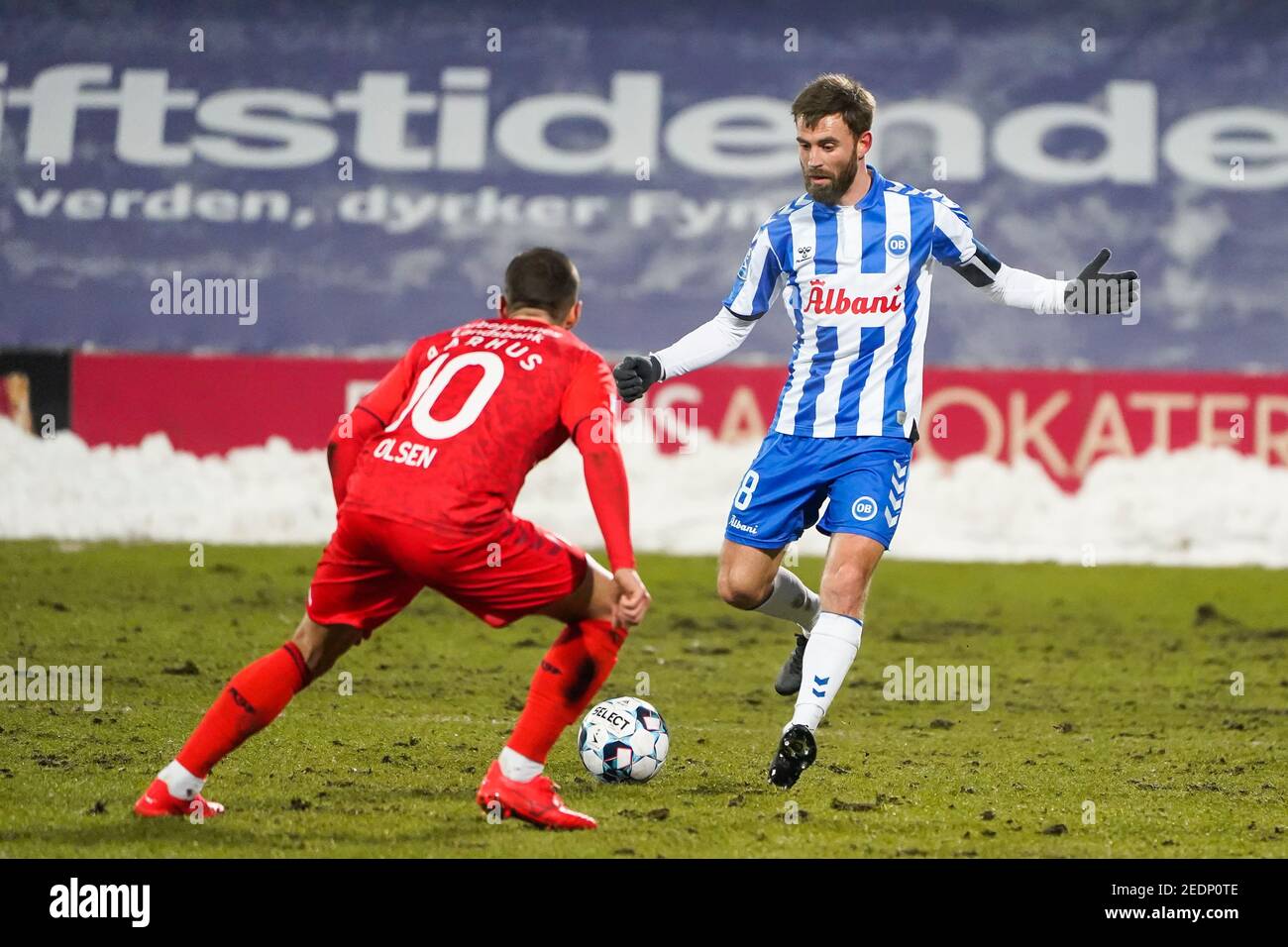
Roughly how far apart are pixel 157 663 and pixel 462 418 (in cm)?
441

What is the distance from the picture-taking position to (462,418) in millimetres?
4488

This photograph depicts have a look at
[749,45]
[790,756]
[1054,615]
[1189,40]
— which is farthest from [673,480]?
[790,756]

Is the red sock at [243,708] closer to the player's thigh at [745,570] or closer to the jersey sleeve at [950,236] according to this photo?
the player's thigh at [745,570]

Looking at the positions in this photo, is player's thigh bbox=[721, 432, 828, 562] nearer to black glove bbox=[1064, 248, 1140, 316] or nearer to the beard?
the beard

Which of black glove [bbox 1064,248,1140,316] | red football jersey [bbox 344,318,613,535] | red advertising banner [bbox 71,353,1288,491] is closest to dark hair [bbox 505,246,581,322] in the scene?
red football jersey [bbox 344,318,613,535]

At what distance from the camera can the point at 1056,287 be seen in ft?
19.5

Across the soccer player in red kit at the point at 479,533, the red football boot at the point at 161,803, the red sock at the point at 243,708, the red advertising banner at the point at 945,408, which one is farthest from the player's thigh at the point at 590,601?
the red advertising banner at the point at 945,408

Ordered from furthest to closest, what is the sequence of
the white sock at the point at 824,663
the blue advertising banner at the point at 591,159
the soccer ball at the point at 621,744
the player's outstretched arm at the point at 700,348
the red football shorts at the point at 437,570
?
the blue advertising banner at the point at 591,159 < the player's outstretched arm at the point at 700,348 < the soccer ball at the point at 621,744 < the white sock at the point at 824,663 < the red football shorts at the point at 437,570

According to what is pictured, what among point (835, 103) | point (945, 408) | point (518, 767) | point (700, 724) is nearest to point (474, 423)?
point (518, 767)

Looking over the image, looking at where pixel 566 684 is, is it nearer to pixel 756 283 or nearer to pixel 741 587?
pixel 741 587

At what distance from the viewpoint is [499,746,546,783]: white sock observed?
470cm

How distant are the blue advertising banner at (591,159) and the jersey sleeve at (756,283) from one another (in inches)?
321

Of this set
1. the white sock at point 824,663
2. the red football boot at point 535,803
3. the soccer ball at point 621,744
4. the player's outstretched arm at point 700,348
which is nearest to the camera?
the red football boot at point 535,803

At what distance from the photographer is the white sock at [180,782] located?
455cm
